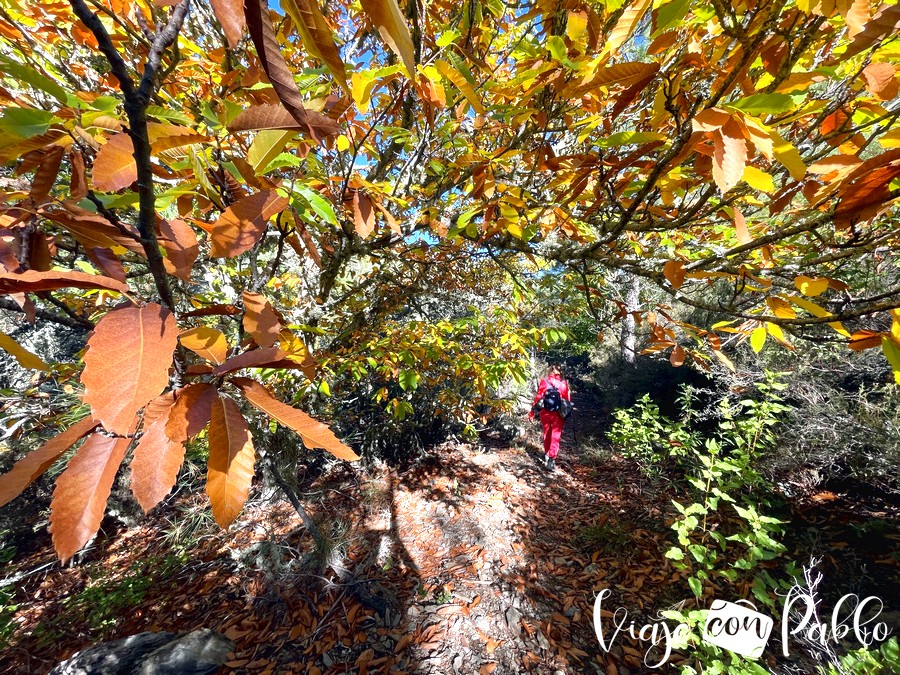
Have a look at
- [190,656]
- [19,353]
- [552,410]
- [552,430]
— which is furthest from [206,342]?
[552,430]

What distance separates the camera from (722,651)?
1.95 metres

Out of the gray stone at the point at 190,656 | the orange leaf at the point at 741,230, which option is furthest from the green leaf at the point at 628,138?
the gray stone at the point at 190,656

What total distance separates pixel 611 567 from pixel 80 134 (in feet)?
13.6

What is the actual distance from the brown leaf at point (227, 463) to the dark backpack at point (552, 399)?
5015 mm

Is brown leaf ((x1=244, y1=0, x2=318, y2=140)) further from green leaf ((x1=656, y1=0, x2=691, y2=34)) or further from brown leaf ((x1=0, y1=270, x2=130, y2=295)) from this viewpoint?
green leaf ((x1=656, y1=0, x2=691, y2=34))

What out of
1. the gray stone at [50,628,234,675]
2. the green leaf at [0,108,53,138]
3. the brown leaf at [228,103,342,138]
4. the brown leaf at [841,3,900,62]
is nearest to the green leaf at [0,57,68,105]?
the green leaf at [0,108,53,138]

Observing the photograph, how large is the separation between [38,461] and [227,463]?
0.86 feet

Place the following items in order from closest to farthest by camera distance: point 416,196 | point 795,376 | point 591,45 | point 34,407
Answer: point 591,45 < point 34,407 < point 416,196 < point 795,376

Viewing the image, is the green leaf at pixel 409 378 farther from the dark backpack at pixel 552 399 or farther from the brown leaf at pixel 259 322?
the dark backpack at pixel 552 399

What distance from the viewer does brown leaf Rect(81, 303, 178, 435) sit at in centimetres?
42

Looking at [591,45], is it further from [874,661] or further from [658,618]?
[658,618]

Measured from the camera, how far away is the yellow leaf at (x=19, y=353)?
1.85ft

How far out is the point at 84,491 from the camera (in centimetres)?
49

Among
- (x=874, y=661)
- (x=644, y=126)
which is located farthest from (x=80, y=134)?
(x=874, y=661)
